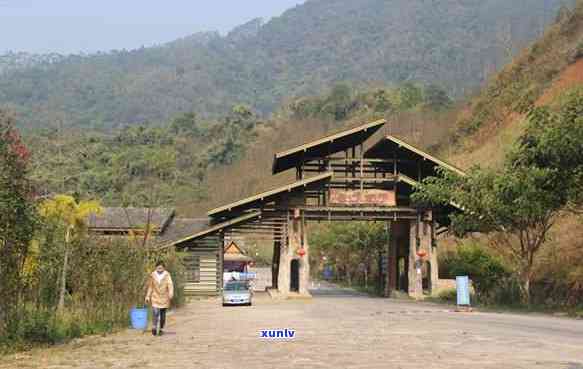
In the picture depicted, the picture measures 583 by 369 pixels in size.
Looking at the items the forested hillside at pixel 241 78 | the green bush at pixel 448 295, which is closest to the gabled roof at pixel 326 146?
the green bush at pixel 448 295

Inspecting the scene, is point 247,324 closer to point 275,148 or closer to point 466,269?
Result: point 466,269

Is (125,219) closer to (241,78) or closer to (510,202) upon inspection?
(510,202)

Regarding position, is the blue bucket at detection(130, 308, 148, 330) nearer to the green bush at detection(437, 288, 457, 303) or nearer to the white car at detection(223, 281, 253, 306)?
the white car at detection(223, 281, 253, 306)

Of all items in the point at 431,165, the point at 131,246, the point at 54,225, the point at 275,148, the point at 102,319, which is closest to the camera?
the point at 54,225

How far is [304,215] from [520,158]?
1356cm

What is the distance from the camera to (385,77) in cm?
16538

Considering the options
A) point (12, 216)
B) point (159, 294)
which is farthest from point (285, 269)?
point (12, 216)

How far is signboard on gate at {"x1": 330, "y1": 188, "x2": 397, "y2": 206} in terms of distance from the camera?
35438 mm

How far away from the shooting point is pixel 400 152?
3612 cm

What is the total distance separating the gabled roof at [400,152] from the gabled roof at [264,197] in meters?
3.30

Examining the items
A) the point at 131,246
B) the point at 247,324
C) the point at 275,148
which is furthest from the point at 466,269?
the point at 275,148

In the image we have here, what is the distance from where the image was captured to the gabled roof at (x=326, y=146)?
34.5 meters

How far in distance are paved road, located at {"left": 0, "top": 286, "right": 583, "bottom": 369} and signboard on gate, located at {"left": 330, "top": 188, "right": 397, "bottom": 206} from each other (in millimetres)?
15620

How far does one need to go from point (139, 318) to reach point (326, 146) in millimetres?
20248
